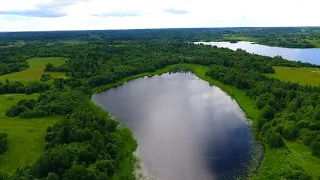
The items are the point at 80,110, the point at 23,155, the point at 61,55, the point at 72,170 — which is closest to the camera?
the point at 72,170

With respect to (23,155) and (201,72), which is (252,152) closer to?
(23,155)

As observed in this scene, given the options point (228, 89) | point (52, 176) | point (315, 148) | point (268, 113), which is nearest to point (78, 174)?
point (52, 176)

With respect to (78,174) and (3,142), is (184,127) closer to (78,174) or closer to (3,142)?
(78,174)

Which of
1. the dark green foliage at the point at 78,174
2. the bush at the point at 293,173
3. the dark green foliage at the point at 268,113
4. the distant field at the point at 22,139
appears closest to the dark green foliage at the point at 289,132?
the dark green foliage at the point at 268,113

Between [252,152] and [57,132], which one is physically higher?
[57,132]

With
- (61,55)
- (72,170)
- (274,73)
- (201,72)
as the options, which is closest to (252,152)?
(72,170)
